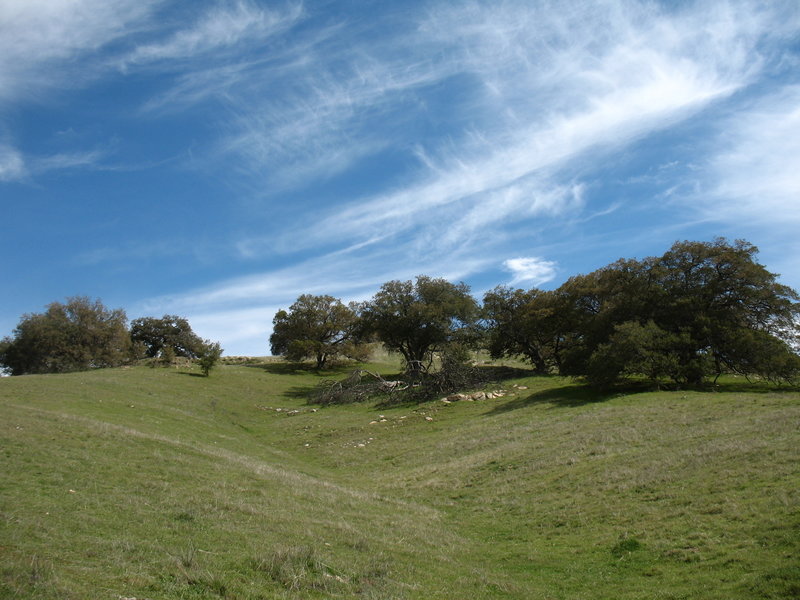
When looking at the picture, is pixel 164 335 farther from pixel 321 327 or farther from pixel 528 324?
pixel 528 324

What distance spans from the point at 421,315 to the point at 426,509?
131 feet

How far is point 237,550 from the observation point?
900cm

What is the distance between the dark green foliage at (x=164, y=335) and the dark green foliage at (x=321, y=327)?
1939cm

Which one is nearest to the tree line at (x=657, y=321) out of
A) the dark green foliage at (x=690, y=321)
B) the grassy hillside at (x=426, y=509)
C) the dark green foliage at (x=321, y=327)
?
the dark green foliage at (x=690, y=321)

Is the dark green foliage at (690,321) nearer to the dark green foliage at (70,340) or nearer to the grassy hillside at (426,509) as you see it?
the grassy hillside at (426,509)

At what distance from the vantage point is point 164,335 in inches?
3287

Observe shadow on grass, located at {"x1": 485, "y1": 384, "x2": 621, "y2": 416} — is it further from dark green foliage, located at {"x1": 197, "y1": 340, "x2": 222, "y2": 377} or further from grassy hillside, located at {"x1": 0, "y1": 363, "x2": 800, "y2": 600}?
dark green foliage, located at {"x1": 197, "y1": 340, "x2": 222, "y2": 377}

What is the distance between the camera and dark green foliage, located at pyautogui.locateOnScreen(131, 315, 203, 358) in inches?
3255

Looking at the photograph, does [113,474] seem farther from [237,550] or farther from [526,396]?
[526,396]

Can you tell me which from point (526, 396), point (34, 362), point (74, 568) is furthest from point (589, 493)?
point (34, 362)

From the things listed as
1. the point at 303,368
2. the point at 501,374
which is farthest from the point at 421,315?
the point at 303,368

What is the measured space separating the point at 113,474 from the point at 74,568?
8057 millimetres

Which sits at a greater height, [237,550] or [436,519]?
[237,550]

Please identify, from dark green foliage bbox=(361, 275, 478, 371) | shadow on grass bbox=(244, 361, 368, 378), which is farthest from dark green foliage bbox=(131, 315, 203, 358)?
dark green foliage bbox=(361, 275, 478, 371)
